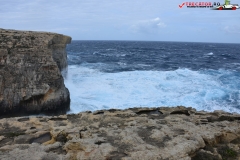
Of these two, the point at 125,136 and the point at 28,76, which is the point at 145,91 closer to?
the point at 28,76

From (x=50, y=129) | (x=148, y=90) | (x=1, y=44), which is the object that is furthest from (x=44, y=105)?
(x=148, y=90)

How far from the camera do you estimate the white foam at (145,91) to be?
19.2 metres

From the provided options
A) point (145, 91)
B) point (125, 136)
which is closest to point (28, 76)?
point (145, 91)

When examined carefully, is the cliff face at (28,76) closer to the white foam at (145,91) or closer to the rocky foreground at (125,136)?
the white foam at (145,91)

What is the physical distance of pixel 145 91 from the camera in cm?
2247

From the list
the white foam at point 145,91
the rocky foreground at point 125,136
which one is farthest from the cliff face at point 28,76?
the rocky foreground at point 125,136

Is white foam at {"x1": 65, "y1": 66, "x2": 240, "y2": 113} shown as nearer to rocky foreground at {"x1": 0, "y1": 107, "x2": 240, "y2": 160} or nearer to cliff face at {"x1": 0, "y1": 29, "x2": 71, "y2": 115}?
cliff face at {"x1": 0, "y1": 29, "x2": 71, "y2": 115}

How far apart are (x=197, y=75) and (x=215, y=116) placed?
22726 millimetres

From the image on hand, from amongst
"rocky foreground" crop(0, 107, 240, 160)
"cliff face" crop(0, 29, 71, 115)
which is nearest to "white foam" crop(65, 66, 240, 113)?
"cliff face" crop(0, 29, 71, 115)

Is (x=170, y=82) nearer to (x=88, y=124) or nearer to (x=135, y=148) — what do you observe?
(x=88, y=124)

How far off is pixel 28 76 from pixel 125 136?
451 inches

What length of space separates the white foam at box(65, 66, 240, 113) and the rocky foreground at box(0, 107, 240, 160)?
9.36 metres

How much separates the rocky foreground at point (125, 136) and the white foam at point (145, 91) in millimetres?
9362

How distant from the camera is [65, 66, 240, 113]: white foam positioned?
63.1 feet
